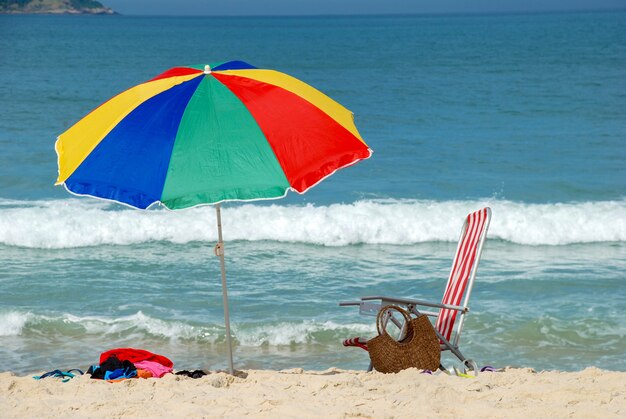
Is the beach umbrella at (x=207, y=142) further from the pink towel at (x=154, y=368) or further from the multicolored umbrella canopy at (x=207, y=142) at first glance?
the pink towel at (x=154, y=368)

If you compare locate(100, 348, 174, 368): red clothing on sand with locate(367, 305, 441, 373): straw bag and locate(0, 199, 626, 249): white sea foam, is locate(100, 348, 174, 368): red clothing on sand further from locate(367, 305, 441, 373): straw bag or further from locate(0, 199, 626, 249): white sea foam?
locate(0, 199, 626, 249): white sea foam

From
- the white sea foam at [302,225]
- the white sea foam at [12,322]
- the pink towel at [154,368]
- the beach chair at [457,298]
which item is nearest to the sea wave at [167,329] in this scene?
the white sea foam at [12,322]

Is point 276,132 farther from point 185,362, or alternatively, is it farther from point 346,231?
point 346,231

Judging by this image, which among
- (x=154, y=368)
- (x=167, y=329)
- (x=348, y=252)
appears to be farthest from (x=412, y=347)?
(x=348, y=252)

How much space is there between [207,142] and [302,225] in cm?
794

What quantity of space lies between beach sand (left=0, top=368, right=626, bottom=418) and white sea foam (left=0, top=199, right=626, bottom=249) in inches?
250

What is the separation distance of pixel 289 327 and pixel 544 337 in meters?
2.23

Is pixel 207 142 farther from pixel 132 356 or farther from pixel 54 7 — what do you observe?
pixel 54 7

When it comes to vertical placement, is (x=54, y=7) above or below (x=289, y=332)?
above

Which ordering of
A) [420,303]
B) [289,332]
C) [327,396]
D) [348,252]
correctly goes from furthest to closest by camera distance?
[348,252] < [289,332] < [420,303] < [327,396]

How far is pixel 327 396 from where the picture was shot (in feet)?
17.0

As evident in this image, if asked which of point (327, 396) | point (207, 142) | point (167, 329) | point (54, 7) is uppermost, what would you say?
point (54, 7)

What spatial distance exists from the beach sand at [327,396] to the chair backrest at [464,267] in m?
0.40

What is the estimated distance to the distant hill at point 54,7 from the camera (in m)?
148
